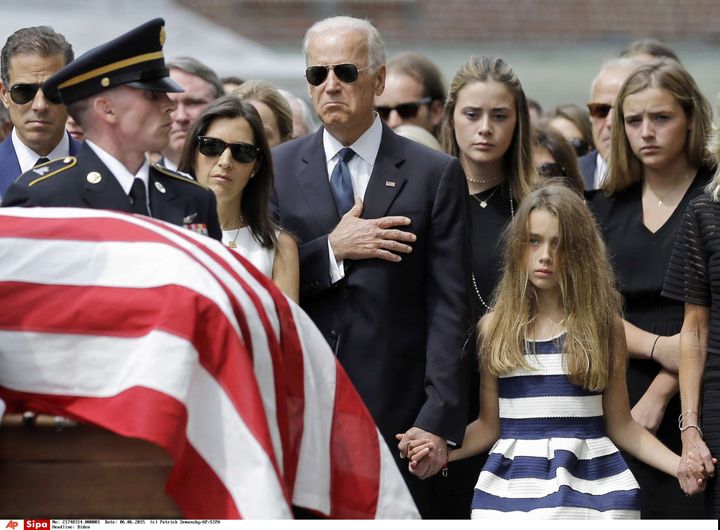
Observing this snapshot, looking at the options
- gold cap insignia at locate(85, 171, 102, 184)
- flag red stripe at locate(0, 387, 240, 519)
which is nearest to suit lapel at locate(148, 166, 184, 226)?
gold cap insignia at locate(85, 171, 102, 184)

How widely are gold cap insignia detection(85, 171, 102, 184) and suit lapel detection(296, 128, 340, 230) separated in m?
1.44

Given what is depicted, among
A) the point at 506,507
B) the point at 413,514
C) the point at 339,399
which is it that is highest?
the point at 339,399

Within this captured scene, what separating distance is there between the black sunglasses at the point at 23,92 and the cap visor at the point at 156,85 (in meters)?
1.56

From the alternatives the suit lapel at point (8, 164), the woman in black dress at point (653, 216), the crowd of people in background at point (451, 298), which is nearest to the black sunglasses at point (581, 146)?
the woman in black dress at point (653, 216)

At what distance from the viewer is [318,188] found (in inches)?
195

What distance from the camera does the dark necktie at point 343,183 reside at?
495 cm

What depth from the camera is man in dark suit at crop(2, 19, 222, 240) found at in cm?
358

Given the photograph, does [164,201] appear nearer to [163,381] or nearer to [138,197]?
Answer: [138,197]

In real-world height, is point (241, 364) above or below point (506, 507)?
above

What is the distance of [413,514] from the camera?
348 cm

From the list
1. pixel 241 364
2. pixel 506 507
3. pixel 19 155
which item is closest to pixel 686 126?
pixel 506 507

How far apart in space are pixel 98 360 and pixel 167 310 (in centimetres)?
21

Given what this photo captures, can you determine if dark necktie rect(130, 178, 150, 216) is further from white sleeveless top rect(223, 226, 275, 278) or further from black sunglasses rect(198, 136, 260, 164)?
black sunglasses rect(198, 136, 260, 164)

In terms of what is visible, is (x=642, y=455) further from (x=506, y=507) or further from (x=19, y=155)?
(x=19, y=155)
